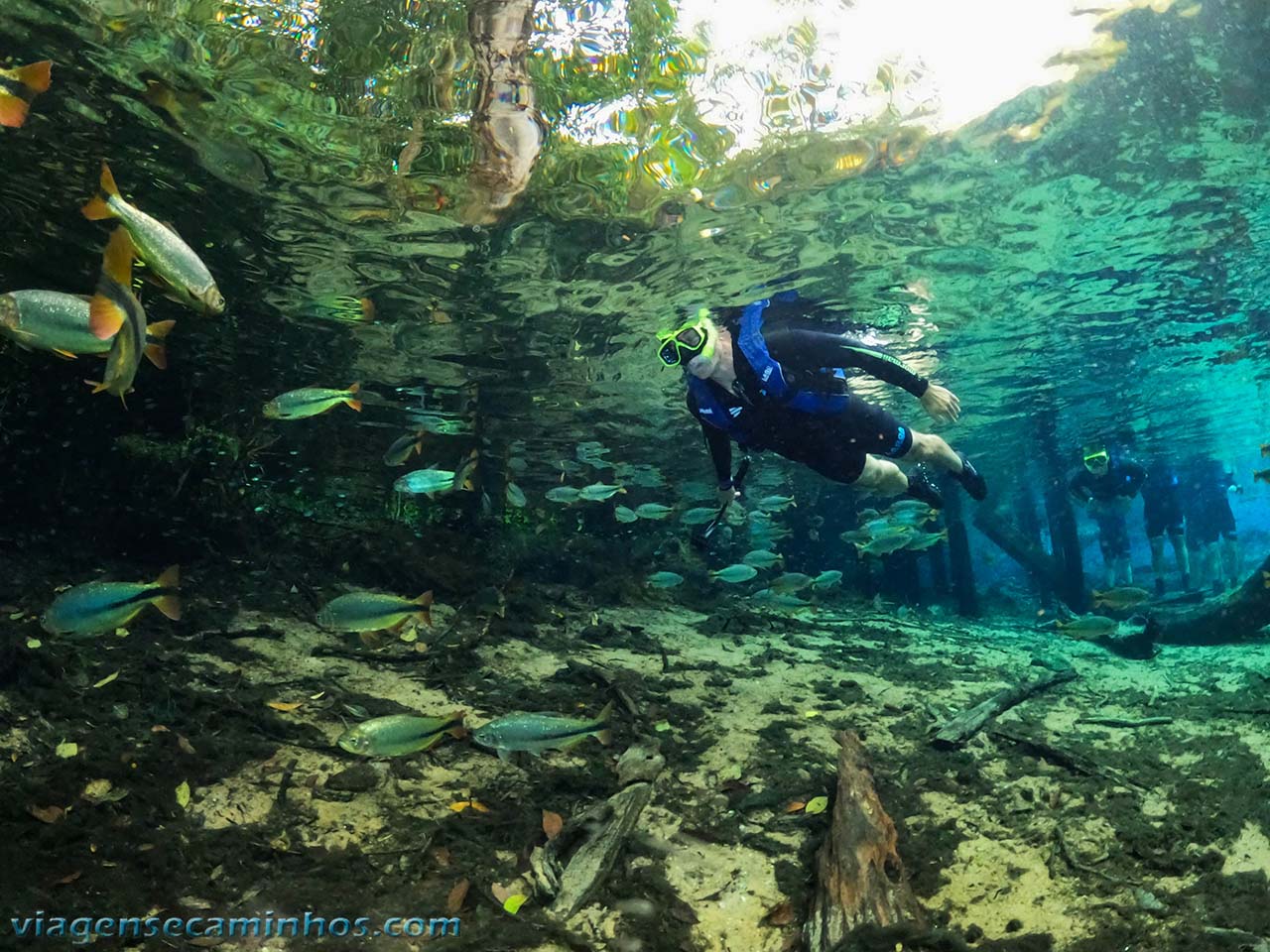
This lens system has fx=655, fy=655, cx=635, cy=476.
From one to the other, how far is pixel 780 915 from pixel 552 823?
1842 mm

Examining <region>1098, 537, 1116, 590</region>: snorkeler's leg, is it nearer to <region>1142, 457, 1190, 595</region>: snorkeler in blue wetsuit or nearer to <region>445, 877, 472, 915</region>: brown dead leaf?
<region>1142, 457, 1190, 595</region>: snorkeler in blue wetsuit

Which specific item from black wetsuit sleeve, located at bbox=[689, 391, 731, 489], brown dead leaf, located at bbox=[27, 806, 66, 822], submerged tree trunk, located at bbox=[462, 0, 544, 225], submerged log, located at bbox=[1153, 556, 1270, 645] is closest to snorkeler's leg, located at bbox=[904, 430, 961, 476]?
black wetsuit sleeve, located at bbox=[689, 391, 731, 489]

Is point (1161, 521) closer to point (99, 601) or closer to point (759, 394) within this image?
point (759, 394)

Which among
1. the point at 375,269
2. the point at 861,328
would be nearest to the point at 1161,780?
the point at 861,328

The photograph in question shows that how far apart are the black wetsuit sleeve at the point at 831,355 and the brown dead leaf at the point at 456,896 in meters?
6.52

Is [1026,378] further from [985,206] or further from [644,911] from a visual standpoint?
[644,911]

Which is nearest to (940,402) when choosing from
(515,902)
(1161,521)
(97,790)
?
(515,902)

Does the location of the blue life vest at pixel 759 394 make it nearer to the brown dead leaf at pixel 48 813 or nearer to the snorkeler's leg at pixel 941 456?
the snorkeler's leg at pixel 941 456

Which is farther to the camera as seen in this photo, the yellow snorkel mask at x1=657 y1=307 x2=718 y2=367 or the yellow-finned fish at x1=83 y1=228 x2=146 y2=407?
the yellow snorkel mask at x1=657 y1=307 x2=718 y2=367

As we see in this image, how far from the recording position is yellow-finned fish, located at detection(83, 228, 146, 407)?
3.04 m

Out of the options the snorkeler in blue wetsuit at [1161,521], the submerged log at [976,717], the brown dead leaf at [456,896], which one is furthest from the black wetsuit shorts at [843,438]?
the snorkeler in blue wetsuit at [1161,521]

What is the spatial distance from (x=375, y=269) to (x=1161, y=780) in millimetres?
13454

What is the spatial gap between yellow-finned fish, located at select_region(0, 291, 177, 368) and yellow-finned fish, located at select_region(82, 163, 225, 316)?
1.34ft

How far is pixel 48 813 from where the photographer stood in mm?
4465
